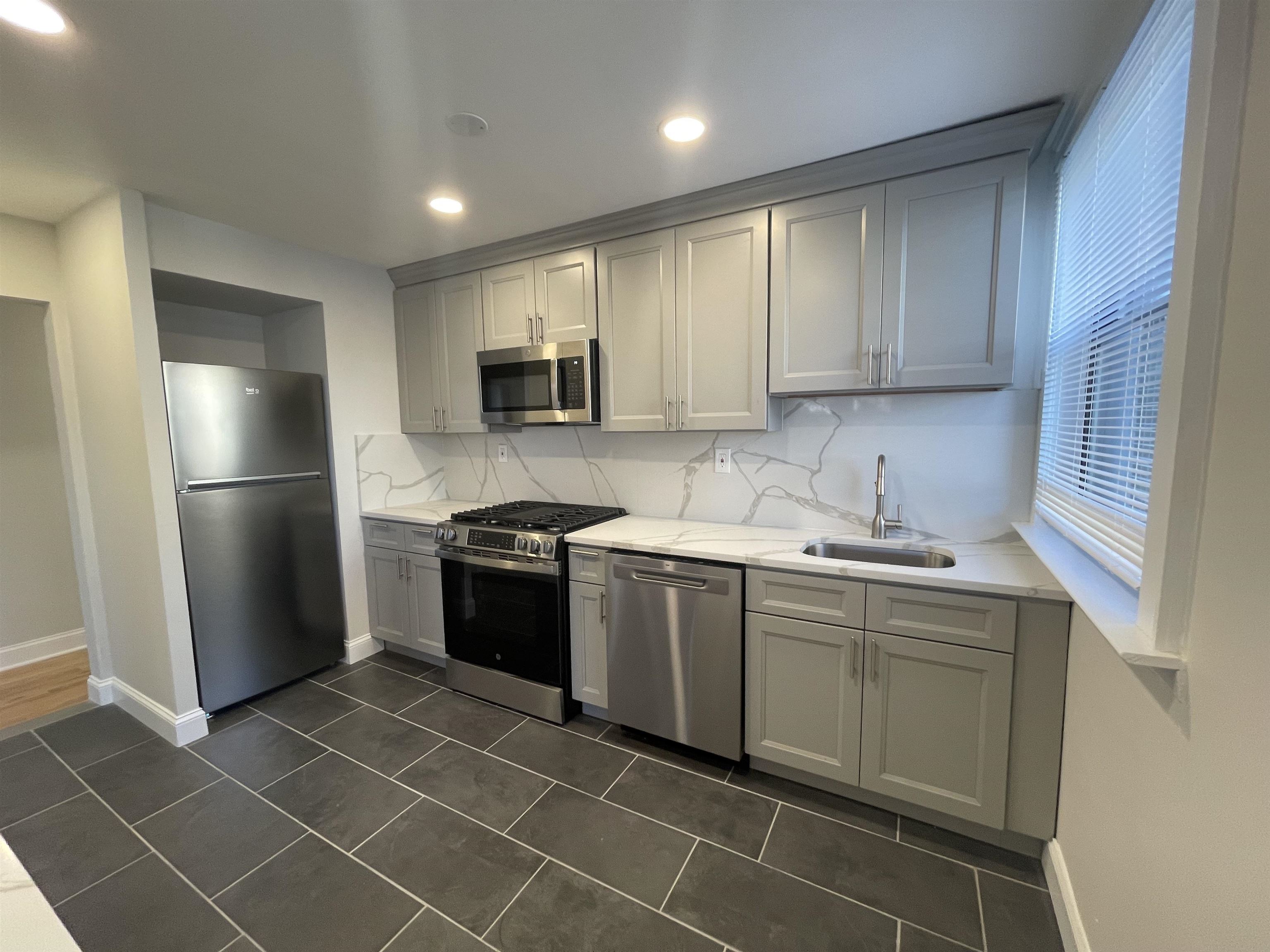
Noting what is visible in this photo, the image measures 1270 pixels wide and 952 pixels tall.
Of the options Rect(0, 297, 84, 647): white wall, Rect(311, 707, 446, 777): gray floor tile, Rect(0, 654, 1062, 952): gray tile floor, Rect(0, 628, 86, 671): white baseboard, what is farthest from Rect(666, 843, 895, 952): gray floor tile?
Rect(0, 628, 86, 671): white baseboard

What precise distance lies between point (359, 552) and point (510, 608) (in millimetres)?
1299

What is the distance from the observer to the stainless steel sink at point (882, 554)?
6.79 ft

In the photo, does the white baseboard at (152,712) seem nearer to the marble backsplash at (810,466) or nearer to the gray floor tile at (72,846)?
the gray floor tile at (72,846)

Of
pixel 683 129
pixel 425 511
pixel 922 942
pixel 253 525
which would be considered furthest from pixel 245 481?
pixel 922 942

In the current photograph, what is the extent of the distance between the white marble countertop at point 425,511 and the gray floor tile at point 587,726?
1.27 m

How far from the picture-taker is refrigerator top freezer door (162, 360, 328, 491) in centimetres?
241

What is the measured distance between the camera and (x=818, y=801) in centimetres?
197

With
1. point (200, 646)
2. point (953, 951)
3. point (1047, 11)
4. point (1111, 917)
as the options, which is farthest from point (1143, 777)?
point (200, 646)

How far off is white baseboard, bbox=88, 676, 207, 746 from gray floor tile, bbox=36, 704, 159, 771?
42 millimetres

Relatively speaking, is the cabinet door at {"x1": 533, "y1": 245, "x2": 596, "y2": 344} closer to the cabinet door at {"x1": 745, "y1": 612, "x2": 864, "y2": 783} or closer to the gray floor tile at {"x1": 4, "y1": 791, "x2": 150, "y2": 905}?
the cabinet door at {"x1": 745, "y1": 612, "x2": 864, "y2": 783}

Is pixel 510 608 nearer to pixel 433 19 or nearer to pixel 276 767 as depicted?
pixel 276 767

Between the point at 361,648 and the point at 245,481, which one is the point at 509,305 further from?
the point at 361,648

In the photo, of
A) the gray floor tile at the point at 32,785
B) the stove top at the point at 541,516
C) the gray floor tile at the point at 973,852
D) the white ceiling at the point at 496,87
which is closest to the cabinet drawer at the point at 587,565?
the stove top at the point at 541,516

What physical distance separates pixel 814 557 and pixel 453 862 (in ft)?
5.47
